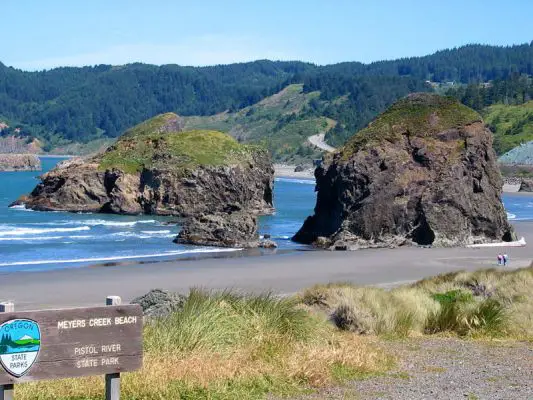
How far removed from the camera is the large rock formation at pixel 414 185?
45.2 metres

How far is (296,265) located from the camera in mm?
36938

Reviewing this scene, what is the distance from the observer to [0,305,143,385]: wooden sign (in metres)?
7.41

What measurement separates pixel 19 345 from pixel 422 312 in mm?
9428

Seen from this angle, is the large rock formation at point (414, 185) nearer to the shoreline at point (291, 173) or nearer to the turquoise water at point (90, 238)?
the turquoise water at point (90, 238)

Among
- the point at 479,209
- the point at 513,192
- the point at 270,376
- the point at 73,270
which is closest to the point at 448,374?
the point at 270,376

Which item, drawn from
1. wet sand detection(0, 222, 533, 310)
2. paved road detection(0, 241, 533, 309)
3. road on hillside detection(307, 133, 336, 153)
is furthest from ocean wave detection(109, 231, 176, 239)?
road on hillside detection(307, 133, 336, 153)

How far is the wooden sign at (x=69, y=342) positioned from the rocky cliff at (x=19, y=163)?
18197cm

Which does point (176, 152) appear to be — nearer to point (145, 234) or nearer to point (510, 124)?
point (145, 234)

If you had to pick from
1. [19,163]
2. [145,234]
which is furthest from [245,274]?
[19,163]

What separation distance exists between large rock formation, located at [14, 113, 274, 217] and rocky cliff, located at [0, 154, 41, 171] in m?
111

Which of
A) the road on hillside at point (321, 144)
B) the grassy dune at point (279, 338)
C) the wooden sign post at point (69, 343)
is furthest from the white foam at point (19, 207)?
the road on hillside at point (321, 144)

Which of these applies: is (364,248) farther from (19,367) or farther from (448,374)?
(19,367)

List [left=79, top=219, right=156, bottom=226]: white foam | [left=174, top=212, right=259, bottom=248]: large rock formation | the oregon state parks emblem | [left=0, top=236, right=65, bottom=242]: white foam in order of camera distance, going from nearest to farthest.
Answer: the oregon state parks emblem → [left=174, top=212, right=259, bottom=248]: large rock formation → [left=0, top=236, right=65, bottom=242]: white foam → [left=79, top=219, right=156, bottom=226]: white foam

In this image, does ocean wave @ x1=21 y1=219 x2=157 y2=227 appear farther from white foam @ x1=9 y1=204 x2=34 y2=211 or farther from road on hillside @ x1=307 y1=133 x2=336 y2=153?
road on hillside @ x1=307 y1=133 x2=336 y2=153
